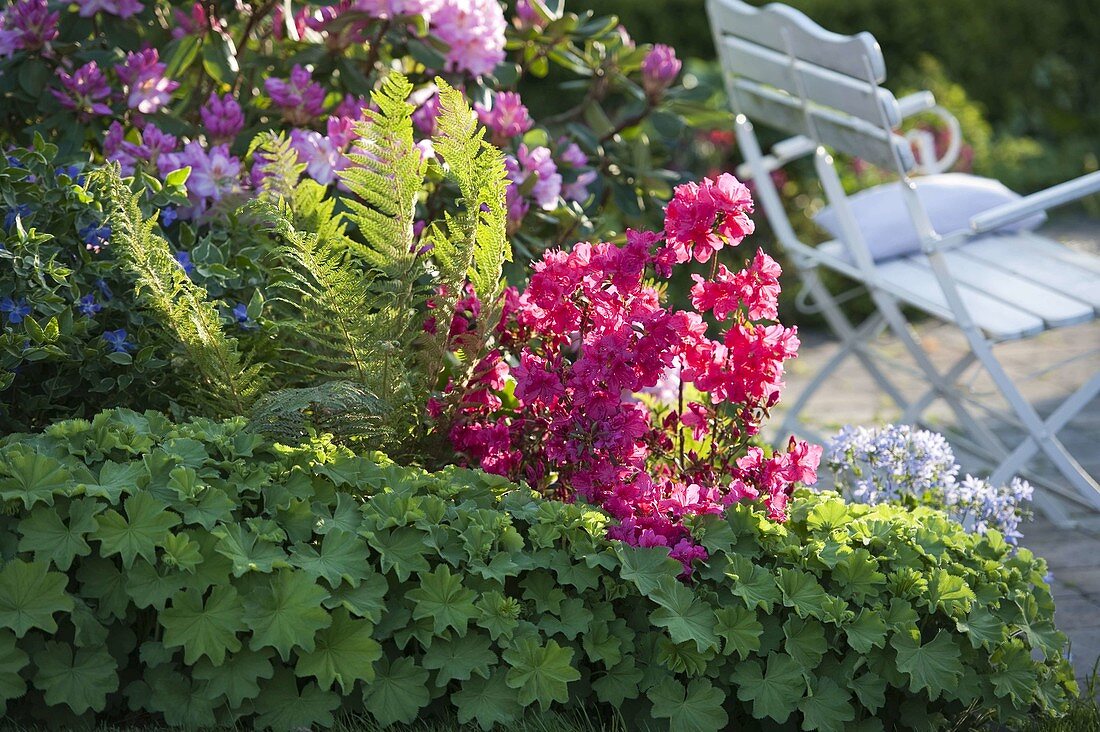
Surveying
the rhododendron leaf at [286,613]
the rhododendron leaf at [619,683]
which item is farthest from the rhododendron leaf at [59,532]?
the rhododendron leaf at [619,683]

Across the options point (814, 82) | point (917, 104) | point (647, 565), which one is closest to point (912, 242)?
point (814, 82)

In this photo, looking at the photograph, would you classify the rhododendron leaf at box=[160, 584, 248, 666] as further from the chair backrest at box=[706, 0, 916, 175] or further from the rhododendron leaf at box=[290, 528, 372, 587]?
the chair backrest at box=[706, 0, 916, 175]

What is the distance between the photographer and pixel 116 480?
1.99 metres

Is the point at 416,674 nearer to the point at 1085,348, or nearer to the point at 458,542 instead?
the point at 458,542

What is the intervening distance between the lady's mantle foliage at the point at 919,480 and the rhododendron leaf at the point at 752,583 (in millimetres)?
618

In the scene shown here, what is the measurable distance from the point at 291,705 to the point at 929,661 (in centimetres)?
104

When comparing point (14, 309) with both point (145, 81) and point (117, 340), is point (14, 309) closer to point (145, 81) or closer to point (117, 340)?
point (117, 340)

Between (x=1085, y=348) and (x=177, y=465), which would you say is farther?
(x=1085, y=348)

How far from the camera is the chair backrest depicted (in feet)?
10.1

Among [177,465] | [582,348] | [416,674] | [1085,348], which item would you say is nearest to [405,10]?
[582,348]

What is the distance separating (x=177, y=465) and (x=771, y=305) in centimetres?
105

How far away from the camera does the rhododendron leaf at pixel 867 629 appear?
6.82 feet

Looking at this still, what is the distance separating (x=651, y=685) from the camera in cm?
205

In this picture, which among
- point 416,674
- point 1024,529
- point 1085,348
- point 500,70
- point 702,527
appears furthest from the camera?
point 1085,348
